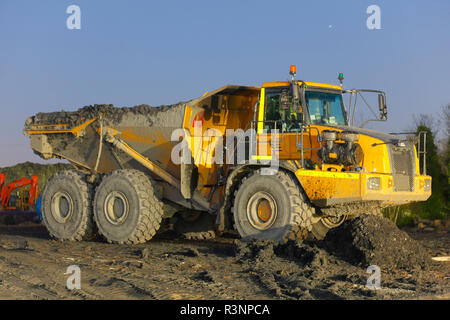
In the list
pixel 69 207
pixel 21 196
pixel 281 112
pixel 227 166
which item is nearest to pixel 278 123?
pixel 281 112

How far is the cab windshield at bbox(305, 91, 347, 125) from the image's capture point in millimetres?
9781

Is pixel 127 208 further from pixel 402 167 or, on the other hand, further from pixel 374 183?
pixel 402 167

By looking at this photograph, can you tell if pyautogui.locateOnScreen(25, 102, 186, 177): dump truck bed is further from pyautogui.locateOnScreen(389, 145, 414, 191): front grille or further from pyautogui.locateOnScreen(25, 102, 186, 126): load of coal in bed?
pyautogui.locateOnScreen(389, 145, 414, 191): front grille

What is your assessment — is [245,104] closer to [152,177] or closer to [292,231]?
[152,177]

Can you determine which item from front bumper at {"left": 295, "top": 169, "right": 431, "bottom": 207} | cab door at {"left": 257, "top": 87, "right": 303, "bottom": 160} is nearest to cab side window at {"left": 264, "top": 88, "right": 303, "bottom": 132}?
cab door at {"left": 257, "top": 87, "right": 303, "bottom": 160}

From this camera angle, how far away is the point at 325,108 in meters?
9.99

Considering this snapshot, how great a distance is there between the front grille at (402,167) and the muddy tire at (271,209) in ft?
4.97

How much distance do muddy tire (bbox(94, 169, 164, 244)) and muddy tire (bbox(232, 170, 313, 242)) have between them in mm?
2186

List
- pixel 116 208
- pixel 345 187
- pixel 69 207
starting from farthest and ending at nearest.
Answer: pixel 69 207 < pixel 116 208 < pixel 345 187

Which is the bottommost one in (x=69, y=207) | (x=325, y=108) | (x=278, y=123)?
(x=69, y=207)

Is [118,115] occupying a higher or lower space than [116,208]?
higher

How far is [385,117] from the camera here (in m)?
10.1

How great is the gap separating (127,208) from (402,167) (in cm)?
529

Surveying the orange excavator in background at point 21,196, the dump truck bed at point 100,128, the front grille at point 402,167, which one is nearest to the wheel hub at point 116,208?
the dump truck bed at point 100,128
